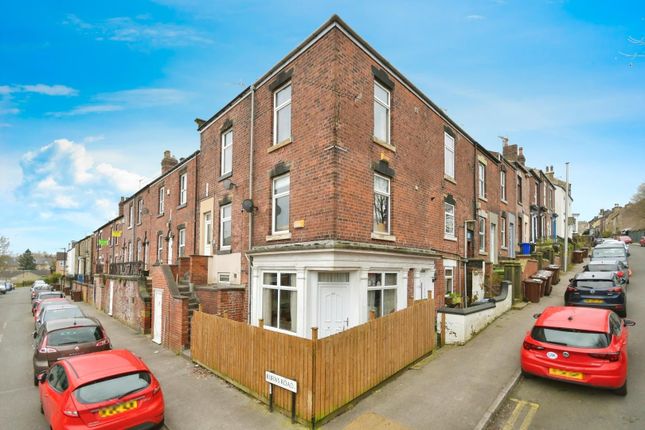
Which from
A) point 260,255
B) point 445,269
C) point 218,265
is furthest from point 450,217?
point 218,265

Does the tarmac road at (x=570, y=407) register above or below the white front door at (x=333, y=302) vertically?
below

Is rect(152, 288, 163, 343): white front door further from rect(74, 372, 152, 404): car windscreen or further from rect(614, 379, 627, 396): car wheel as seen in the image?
rect(614, 379, 627, 396): car wheel

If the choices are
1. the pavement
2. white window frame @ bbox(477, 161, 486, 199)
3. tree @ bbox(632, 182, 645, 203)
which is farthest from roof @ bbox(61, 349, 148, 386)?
tree @ bbox(632, 182, 645, 203)

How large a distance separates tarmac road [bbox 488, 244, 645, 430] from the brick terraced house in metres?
4.08

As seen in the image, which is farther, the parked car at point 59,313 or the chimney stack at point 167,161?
the chimney stack at point 167,161

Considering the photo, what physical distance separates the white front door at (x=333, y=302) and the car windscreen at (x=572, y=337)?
4702mm

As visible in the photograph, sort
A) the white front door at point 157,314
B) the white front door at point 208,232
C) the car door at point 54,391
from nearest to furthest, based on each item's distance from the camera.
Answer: the car door at point 54,391
the white front door at point 157,314
the white front door at point 208,232

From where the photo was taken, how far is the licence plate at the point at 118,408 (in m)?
6.42

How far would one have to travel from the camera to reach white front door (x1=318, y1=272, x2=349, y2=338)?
408 inches

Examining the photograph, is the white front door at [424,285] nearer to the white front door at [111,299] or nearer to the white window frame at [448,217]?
the white window frame at [448,217]

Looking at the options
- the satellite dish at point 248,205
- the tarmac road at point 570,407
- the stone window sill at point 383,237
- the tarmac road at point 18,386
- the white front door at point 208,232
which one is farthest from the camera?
the white front door at point 208,232

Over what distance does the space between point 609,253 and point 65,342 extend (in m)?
32.2

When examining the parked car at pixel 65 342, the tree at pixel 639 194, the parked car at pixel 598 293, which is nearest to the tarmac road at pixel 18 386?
the parked car at pixel 65 342

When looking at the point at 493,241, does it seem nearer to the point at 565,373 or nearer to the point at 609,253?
the point at 609,253
